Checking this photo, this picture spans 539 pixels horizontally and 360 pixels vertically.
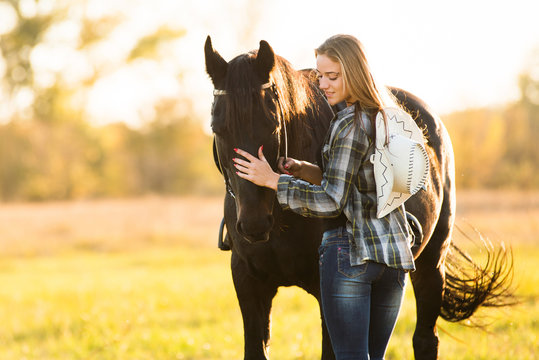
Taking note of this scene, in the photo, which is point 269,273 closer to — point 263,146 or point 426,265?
point 263,146

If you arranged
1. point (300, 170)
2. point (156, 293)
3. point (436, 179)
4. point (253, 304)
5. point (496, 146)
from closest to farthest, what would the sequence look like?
point (300, 170) < point (253, 304) < point (436, 179) < point (156, 293) < point (496, 146)

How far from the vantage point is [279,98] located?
2.57 meters

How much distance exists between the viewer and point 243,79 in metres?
2.49

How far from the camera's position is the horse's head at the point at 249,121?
239 cm

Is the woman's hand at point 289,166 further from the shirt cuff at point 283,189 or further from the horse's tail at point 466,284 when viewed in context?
the horse's tail at point 466,284

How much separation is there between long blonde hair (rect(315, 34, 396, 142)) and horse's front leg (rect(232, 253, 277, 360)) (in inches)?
47.0

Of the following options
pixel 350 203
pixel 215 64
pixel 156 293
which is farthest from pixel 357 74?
pixel 156 293

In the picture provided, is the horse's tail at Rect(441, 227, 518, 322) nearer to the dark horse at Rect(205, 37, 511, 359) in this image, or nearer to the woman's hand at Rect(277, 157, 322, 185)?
the dark horse at Rect(205, 37, 511, 359)

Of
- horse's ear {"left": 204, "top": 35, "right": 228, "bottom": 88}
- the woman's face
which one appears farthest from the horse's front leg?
the woman's face

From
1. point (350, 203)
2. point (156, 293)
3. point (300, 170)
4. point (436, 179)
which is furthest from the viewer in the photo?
point (156, 293)

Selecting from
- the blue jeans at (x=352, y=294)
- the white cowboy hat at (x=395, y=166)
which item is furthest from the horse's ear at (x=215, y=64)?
the blue jeans at (x=352, y=294)

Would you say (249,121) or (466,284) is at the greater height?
(249,121)

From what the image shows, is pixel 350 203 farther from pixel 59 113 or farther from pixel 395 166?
pixel 59 113

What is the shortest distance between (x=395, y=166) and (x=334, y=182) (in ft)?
0.79
